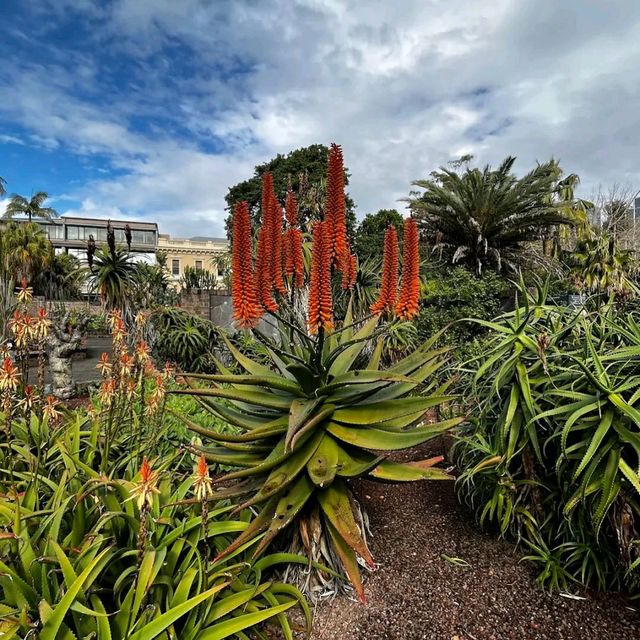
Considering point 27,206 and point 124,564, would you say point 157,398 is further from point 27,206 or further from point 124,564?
point 27,206

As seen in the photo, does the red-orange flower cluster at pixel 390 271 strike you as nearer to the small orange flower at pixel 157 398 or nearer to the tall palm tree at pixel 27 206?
the small orange flower at pixel 157 398

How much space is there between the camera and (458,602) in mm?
2074

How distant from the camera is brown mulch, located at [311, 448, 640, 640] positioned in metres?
1.90

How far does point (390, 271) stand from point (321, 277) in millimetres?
496

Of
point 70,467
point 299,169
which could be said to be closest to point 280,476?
point 70,467

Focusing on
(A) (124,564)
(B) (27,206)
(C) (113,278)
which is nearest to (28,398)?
(A) (124,564)

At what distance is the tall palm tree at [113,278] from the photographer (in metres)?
7.84

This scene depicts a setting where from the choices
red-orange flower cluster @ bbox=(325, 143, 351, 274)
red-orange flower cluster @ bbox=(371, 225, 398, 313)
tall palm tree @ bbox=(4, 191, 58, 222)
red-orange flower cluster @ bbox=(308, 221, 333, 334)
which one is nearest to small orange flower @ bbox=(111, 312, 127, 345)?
red-orange flower cluster @ bbox=(308, 221, 333, 334)

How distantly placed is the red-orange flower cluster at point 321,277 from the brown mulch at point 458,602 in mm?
1486

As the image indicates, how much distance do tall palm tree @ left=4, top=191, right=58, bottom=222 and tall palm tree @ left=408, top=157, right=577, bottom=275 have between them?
3609 centimetres

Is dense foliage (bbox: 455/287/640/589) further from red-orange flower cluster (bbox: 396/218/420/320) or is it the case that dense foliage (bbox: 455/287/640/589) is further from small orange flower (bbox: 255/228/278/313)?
small orange flower (bbox: 255/228/278/313)

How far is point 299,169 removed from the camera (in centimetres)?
2495

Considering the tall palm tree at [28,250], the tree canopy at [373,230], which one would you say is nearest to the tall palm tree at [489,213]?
the tree canopy at [373,230]

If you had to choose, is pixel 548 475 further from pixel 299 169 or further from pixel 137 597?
pixel 299 169
